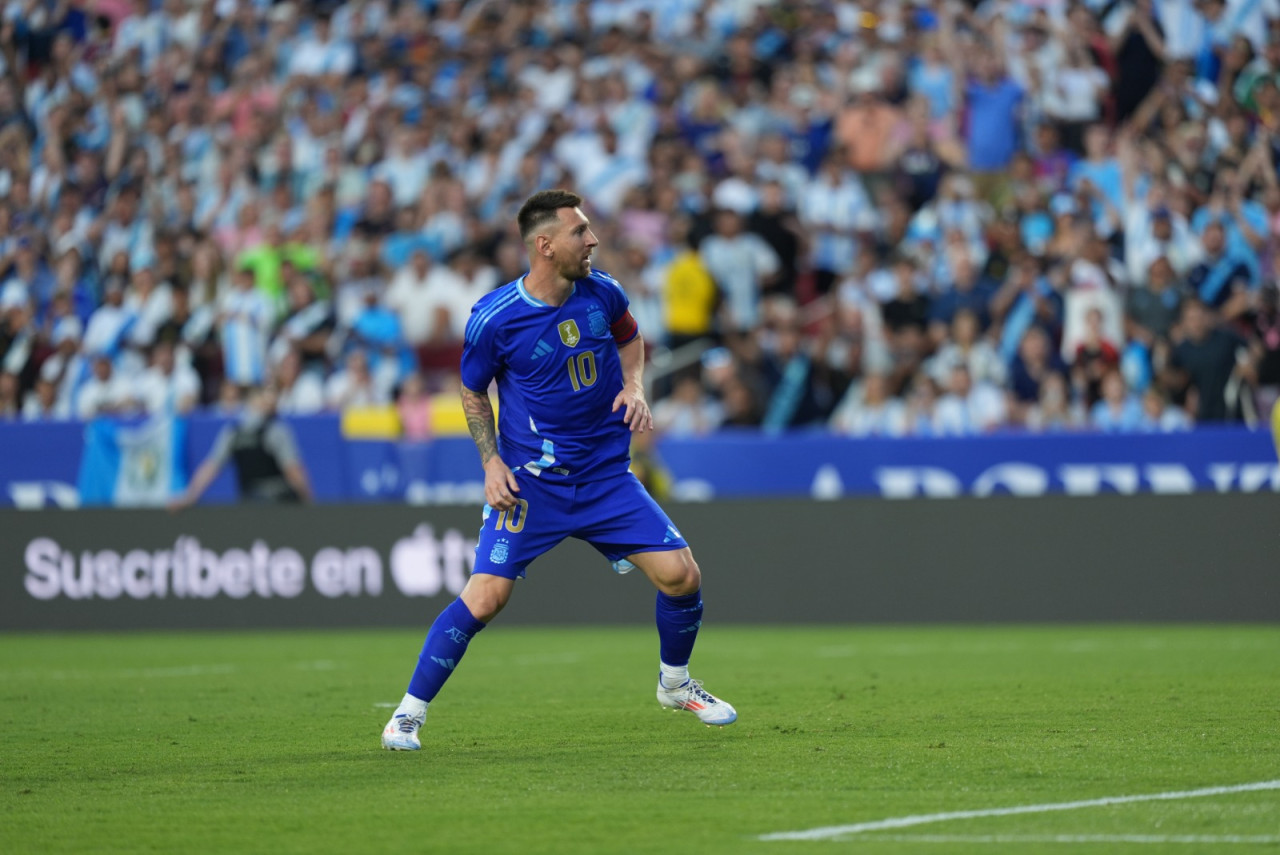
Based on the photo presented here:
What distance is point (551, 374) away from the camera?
8516 mm

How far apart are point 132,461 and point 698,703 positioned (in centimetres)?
1099

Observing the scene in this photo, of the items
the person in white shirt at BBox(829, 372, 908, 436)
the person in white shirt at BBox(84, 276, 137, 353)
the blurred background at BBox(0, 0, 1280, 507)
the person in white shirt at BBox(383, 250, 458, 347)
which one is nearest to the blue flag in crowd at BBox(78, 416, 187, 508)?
the blurred background at BBox(0, 0, 1280, 507)

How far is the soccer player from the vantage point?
841 cm

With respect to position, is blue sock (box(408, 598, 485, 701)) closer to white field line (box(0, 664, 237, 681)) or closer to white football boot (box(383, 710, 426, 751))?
white football boot (box(383, 710, 426, 751))

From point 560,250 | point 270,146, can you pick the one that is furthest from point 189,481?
point 560,250

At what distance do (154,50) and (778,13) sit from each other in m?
7.75

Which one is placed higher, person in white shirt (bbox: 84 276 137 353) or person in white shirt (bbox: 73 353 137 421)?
person in white shirt (bbox: 84 276 137 353)

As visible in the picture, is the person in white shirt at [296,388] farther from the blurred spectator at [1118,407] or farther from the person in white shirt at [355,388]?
the blurred spectator at [1118,407]

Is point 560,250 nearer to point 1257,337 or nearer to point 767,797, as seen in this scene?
point 767,797

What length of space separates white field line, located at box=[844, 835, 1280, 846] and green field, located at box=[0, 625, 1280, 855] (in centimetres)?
2

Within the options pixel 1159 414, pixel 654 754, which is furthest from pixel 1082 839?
pixel 1159 414

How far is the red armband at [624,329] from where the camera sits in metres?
8.77

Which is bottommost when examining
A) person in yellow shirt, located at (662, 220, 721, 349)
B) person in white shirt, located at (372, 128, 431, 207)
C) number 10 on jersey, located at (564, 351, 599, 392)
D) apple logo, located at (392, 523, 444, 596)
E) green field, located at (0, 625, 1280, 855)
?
green field, located at (0, 625, 1280, 855)

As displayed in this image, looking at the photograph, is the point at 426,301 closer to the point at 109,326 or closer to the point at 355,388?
the point at 355,388
